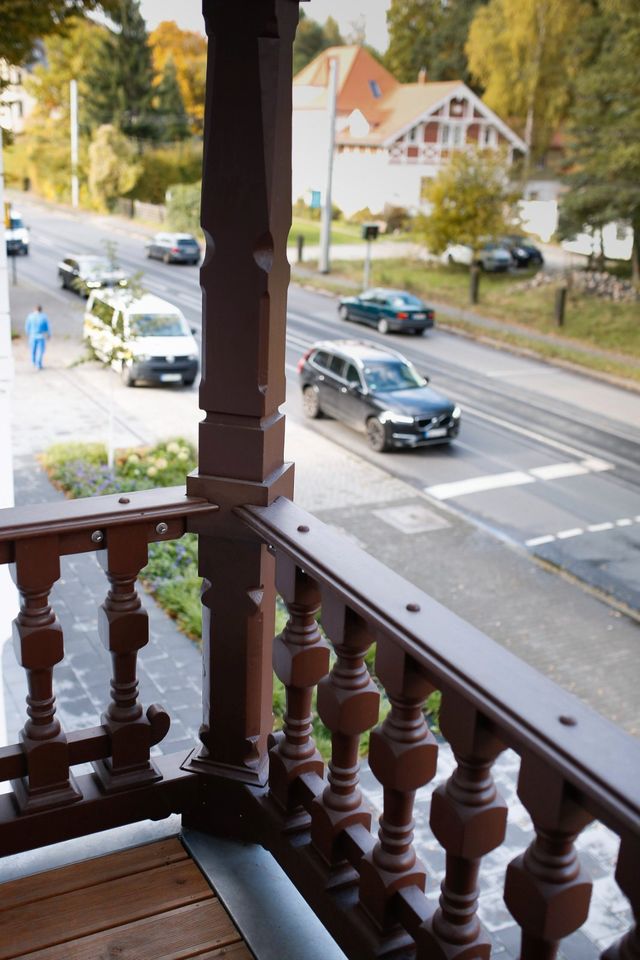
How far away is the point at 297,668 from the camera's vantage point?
152 cm

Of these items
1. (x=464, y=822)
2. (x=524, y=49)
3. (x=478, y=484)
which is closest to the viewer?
(x=464, y=822)

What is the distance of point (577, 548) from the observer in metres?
9.66

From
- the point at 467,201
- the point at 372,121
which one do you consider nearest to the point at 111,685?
the point at 372,121

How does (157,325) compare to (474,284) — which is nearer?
(157,325)

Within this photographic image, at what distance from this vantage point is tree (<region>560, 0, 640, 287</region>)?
8891mm

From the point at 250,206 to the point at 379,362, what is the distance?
1123cm

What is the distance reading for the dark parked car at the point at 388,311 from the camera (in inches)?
679

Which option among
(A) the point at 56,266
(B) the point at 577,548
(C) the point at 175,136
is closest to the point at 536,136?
(C) the point at 175,136

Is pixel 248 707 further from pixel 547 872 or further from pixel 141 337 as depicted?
pixel 141 337

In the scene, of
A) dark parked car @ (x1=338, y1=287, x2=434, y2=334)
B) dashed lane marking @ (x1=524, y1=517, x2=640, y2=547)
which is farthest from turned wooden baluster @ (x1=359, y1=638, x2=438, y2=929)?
dark parked car @ (x1=338, y1=287, x2=434, y2=334)

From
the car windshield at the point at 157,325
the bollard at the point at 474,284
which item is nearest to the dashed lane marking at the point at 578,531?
the car windshield at the point at 157,325

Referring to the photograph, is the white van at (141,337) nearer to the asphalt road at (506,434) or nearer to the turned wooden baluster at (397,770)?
the asphalt road at (506,434)

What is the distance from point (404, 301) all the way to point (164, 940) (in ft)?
53.3

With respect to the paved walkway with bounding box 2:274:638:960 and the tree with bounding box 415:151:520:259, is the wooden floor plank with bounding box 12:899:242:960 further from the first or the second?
the tree with bounding box 415:151:520:259
